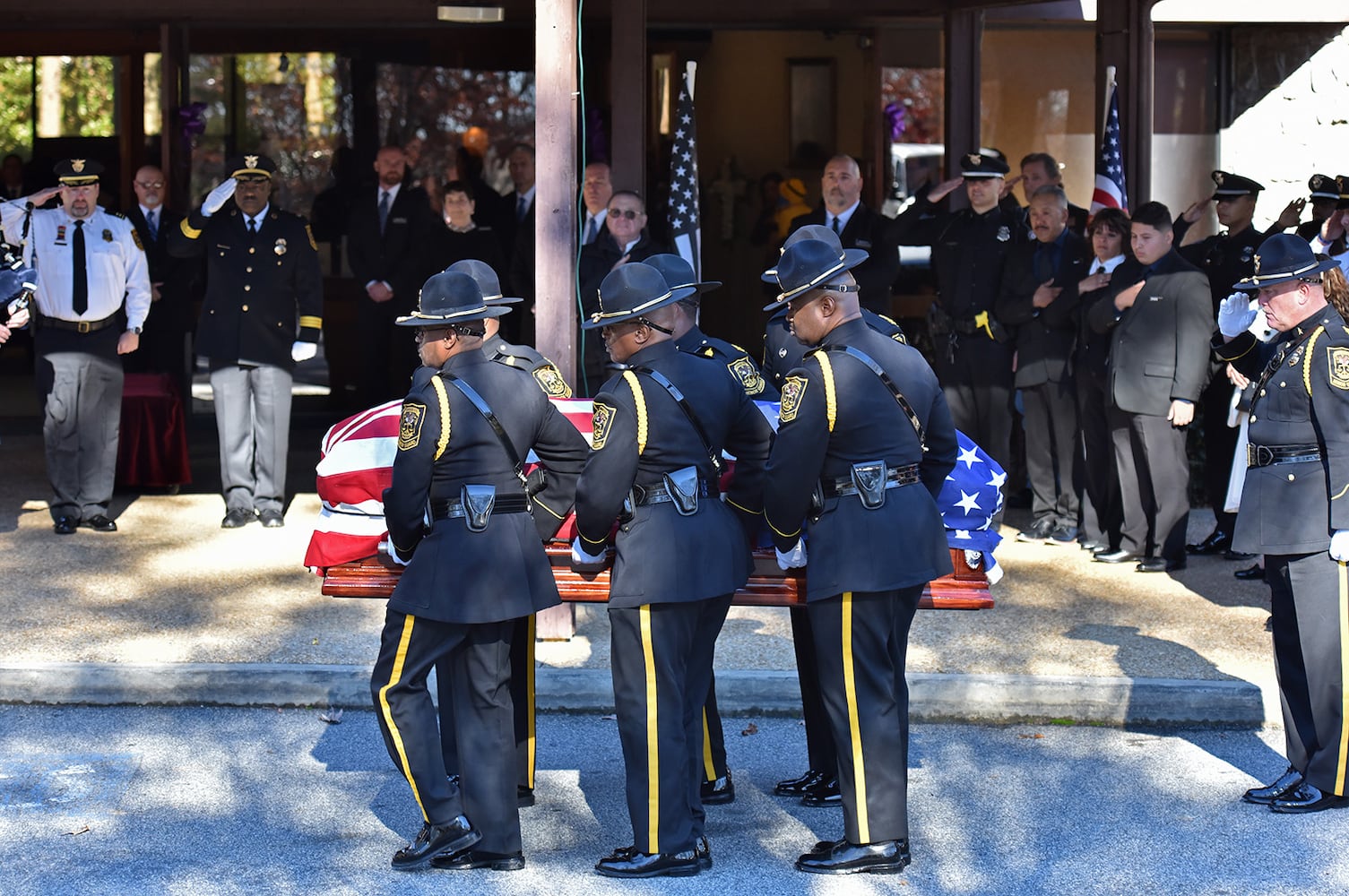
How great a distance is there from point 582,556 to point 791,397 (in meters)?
0.85

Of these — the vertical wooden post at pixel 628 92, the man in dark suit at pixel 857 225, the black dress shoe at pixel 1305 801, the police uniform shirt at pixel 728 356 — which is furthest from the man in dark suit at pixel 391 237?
the black dress shoe at pixel 1305 801

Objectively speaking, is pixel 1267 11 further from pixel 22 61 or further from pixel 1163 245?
pixel 22 61

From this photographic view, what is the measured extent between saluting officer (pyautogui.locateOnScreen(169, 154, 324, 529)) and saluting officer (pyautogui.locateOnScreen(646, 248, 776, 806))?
15.6ft

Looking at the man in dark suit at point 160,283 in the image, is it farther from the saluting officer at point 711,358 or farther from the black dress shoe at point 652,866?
the black dress shoe at point 652,866

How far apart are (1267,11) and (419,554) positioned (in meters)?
9.87

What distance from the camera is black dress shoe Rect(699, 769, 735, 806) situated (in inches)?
228

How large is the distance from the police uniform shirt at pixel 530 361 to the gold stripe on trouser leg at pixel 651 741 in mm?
1010

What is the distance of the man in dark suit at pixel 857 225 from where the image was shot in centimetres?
979

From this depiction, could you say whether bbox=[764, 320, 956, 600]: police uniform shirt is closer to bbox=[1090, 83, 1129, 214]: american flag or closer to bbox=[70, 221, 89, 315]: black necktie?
bbox=[1090, 83, 1129, 214]: american flag

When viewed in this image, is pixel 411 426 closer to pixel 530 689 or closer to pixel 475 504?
pixel 475 504

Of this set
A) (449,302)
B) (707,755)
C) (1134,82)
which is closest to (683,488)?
(449,302)

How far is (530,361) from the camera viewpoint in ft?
19.9

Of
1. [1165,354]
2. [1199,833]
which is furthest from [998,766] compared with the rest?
[1165,354]

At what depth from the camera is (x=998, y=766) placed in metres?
6.21
